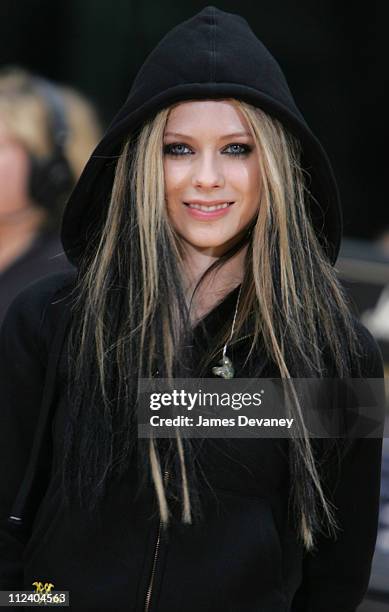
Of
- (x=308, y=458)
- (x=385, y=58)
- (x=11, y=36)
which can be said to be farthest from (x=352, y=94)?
(x=308, y=458)

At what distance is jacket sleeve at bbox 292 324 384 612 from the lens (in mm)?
2027

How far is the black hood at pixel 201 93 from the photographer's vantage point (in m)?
1.92

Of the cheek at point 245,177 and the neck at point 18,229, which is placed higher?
the neck at point 18,229

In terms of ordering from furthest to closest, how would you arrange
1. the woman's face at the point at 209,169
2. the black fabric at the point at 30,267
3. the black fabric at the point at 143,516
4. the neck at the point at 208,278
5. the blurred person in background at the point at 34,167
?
1. the blurred person in background at the point at 34,167
2. the black fabric at the point at 30,267
3. the neck at the point at 208,278
4. the woman's face at the point at 209,169
5. the black fabric at the point at 143,516

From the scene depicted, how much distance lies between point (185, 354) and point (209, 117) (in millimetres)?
460

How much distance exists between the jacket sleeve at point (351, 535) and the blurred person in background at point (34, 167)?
7.24 feet

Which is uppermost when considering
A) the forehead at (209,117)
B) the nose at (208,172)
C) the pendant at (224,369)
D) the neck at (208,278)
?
the forehead at (209,117)

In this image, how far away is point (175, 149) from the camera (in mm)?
1973

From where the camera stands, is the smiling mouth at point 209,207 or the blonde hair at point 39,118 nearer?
the smiling mouth at point 209,207

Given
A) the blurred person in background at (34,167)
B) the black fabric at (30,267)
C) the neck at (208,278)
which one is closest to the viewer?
the neck at (208,278)

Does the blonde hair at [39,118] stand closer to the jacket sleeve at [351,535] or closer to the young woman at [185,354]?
the young woman at [185,354]

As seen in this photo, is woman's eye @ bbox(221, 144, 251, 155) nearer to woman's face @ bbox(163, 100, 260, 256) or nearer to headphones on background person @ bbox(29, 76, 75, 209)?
woman's face @ bbox(163, 100, 260, 256)

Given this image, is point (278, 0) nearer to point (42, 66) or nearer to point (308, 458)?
point (42, 66)

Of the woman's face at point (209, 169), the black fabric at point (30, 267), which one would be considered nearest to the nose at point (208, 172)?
the woman's face at point (209, 169)
